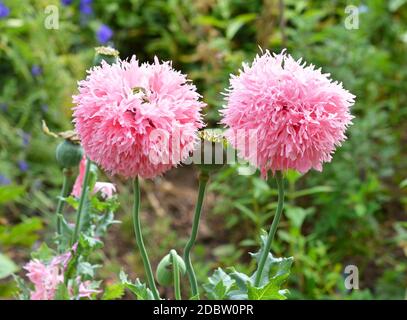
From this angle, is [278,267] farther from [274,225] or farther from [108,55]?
[108,55]

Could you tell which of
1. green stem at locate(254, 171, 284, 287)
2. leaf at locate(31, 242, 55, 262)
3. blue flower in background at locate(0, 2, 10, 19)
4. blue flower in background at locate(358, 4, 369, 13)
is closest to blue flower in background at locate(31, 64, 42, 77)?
blue flower in background at locate(0, 2, 10, 19)

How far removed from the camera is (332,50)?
2.31 meters

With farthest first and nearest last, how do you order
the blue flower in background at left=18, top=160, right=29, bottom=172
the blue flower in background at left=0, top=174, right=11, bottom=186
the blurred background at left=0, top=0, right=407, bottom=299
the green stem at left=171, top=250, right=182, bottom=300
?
the blue flower in background at left=18, top=160, right=29, bottom=172, the blue flower in background at left=0, top=174, right=11, bottom=186, the blurred background at left=0, top=0, right=407, bottom=299, the green stem at left=171, top=250, right=182, bottom=300

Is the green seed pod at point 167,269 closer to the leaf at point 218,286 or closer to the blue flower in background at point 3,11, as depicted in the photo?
the leaf at point 218,286

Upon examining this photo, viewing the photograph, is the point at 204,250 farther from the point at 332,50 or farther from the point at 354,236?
the point at 332,50

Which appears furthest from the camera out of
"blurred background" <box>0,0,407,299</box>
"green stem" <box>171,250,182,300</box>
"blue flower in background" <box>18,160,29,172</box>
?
"blue flower in background" <box>18,160,29,172</box>

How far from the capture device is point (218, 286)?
3.18 feet

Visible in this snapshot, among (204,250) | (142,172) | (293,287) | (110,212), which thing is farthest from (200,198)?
(204,250)

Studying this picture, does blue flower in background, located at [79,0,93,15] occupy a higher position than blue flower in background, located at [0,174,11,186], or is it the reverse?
blue flower in background, located at [79,0,93,15]

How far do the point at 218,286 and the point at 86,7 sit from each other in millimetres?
2352

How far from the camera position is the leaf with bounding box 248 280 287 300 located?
0.93 metres

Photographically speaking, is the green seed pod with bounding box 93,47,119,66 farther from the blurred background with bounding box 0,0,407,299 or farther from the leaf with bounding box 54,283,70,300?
the blurred background with bounding box 0,0,407,299

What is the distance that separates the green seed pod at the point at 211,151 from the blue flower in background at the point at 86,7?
2.29 meters

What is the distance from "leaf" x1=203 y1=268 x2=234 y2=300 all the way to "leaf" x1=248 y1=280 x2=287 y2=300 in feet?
0.16
